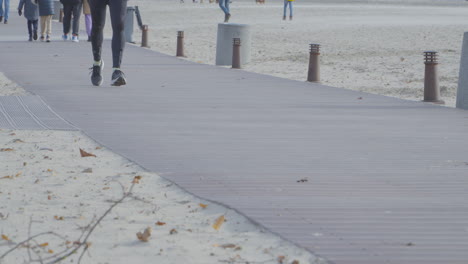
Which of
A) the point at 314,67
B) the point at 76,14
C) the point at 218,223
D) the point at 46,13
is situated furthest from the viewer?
the point at 76,14

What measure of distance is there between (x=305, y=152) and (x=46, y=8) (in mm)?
17094

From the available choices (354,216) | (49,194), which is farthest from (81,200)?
(354,216)

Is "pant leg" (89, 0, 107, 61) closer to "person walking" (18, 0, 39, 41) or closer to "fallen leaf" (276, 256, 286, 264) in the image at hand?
"fallen leaf" (276, 256, 286, 264)

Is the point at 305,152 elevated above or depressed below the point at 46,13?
above

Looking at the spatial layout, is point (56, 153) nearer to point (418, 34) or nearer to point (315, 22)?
point (418, 34)

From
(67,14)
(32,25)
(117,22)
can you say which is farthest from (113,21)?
(32,25)

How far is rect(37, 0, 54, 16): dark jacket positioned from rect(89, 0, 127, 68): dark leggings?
12.3 metres

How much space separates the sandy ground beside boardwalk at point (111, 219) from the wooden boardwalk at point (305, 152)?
157 millimetres

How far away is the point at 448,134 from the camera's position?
8.95m

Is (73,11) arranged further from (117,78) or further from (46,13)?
(117,78)

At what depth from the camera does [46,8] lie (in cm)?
2378

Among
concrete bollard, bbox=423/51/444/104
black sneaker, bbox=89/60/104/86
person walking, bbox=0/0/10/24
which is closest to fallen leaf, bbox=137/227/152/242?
black sneaker, bbox=89/60/104/86

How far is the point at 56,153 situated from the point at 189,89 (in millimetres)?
5537

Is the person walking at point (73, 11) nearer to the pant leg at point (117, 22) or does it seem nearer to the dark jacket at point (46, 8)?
the dark jacket at point (46, 8)
